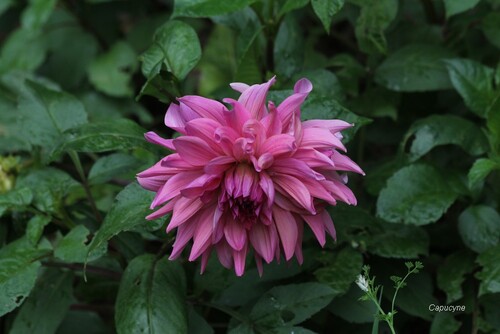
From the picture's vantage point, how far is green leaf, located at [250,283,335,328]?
1.36 metres

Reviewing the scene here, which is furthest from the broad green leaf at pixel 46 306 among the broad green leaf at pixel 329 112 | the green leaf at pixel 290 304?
the broad green leaf at pixel 329 112

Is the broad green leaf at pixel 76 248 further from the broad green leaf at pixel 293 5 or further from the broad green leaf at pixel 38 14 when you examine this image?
the broad green leaf at pixel 38 14

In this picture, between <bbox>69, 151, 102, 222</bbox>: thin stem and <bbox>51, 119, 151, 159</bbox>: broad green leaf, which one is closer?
<bbox>51, 119, 151, 159</bbox>: broad green leaf

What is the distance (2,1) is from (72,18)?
0.75 ft

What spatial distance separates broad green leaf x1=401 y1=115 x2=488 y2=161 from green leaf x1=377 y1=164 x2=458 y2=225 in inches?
1.9

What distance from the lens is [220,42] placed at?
2.44 metres

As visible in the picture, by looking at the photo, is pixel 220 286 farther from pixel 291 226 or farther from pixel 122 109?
pixel 122 109

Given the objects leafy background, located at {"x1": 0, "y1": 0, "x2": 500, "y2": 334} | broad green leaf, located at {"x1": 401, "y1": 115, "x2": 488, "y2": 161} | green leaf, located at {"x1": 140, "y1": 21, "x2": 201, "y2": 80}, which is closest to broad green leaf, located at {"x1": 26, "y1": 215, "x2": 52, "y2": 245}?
leafy background, located at {"x1": 0, "y1": 0, "x2": 500, "y2": 334}

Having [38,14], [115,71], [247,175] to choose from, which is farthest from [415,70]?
[38,14]

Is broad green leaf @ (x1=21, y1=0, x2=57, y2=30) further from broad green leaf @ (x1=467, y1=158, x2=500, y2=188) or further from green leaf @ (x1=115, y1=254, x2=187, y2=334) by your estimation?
broad green leaf @ (x1=467, y1=158, x2=500, y2=188)

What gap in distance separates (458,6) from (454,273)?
569 mm

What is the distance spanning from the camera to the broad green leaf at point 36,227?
57.8 inches

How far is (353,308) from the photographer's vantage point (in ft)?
4.86

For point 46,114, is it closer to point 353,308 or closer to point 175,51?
point 175,51
